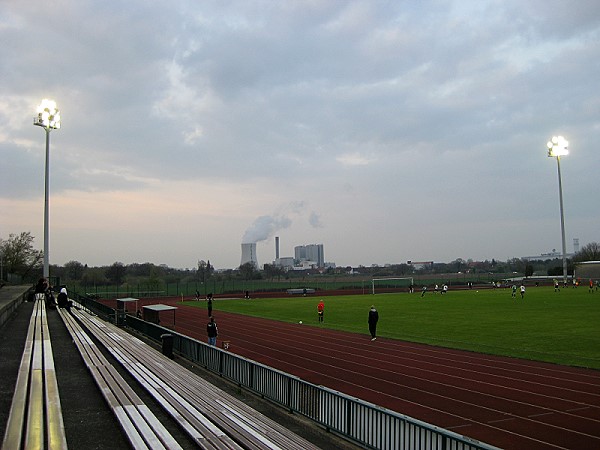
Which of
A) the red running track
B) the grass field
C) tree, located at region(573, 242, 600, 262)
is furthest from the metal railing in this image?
tree, located at region(573, 242, 600, 262)

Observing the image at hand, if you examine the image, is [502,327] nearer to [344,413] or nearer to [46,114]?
[344,413]

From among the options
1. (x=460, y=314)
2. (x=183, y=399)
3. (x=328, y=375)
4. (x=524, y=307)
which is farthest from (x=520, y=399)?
(x=524, y=307)

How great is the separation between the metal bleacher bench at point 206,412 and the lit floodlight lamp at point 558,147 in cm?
7143

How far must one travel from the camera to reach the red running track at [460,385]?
1095 cm

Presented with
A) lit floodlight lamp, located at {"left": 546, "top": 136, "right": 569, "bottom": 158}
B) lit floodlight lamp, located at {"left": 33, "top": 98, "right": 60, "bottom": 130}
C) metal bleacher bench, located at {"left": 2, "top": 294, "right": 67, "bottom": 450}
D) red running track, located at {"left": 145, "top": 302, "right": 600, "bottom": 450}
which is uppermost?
lit floodlight lamp, located at {"left": 546, "top": 136, "right": 569, "bottom": 158}

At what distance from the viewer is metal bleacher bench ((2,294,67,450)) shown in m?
8.13

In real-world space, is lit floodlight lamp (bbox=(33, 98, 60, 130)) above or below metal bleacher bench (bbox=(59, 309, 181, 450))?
above

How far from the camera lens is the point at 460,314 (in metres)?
37.6

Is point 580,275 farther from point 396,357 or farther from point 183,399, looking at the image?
point 183,399

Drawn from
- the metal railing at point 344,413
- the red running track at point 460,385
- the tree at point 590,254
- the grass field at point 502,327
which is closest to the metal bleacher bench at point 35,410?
the metal railing at point 344,413

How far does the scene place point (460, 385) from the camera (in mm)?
15289

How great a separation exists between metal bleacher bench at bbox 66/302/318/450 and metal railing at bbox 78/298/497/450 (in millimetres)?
766

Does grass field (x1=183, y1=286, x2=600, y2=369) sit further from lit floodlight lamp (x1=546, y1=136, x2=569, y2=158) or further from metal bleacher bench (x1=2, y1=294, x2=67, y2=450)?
lit floodlight lamp (x1=546, y1=136, x2=569, y2=158)

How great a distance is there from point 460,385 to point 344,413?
6981mm
